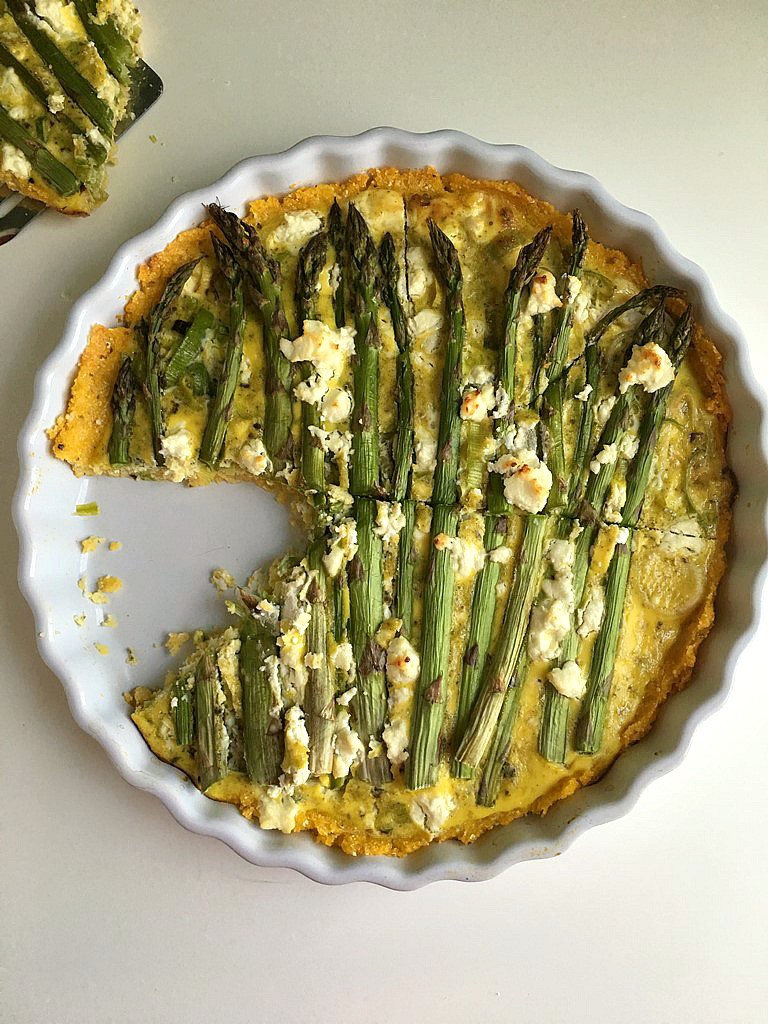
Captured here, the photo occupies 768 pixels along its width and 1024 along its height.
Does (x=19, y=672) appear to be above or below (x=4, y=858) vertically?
above

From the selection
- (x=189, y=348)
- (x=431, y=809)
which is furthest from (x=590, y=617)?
(x=189, y=348)

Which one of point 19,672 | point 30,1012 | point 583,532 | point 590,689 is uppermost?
point 583,532

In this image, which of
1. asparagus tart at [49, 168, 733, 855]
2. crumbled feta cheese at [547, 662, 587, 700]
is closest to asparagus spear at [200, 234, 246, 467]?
asparagus tart at [49, 168, 733, 855]

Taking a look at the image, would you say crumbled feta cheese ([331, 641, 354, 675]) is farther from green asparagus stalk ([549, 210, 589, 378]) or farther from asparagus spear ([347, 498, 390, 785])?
green asparagus stalk ([549, 210, 589, 378])

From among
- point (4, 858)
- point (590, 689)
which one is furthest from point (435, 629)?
point (4, 858)

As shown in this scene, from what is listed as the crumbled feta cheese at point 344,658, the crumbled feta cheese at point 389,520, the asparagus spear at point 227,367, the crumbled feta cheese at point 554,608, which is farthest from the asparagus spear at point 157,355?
the crumbled feta cheese at point 554,608

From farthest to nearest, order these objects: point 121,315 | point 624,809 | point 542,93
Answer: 1. point 542,93
2. point 121,315
3. point 624,809

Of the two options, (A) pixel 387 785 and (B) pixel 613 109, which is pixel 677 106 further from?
(A) pixel 387 785
